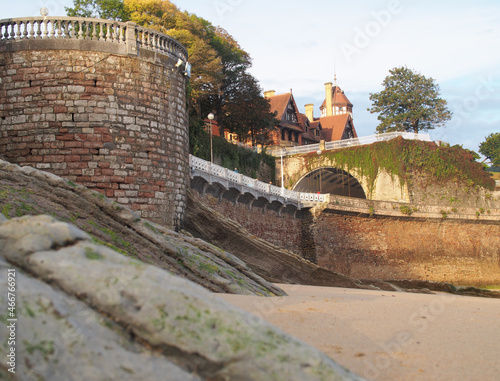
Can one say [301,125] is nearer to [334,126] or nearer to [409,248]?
[334,126]

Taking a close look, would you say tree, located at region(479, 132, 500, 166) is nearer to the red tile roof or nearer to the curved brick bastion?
the red tile roof

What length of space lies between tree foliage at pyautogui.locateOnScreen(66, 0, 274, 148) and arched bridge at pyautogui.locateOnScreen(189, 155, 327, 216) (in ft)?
28.3

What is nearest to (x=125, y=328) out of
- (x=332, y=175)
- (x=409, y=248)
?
(x=409, y=248)

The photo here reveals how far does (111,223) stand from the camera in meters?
9.08

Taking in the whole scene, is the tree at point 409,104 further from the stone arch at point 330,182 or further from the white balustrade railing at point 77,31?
the white balustrade railing at point 77,31

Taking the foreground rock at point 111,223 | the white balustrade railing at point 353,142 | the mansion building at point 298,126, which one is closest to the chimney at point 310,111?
the mansion building at point 298,126

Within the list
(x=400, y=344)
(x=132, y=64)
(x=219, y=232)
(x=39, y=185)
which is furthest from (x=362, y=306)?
(x=219, y=232)

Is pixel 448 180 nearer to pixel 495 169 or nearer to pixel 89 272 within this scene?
pixel 495 169

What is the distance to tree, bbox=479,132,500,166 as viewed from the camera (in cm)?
6747

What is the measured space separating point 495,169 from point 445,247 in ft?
122

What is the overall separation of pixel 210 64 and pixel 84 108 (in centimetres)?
2232

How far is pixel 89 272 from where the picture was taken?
152 inches

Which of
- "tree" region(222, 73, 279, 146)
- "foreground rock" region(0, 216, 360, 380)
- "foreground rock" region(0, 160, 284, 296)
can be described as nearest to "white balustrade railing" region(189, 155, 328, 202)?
"tree" region(222, 73, 279, 146)

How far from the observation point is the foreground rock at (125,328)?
3.34 metres
